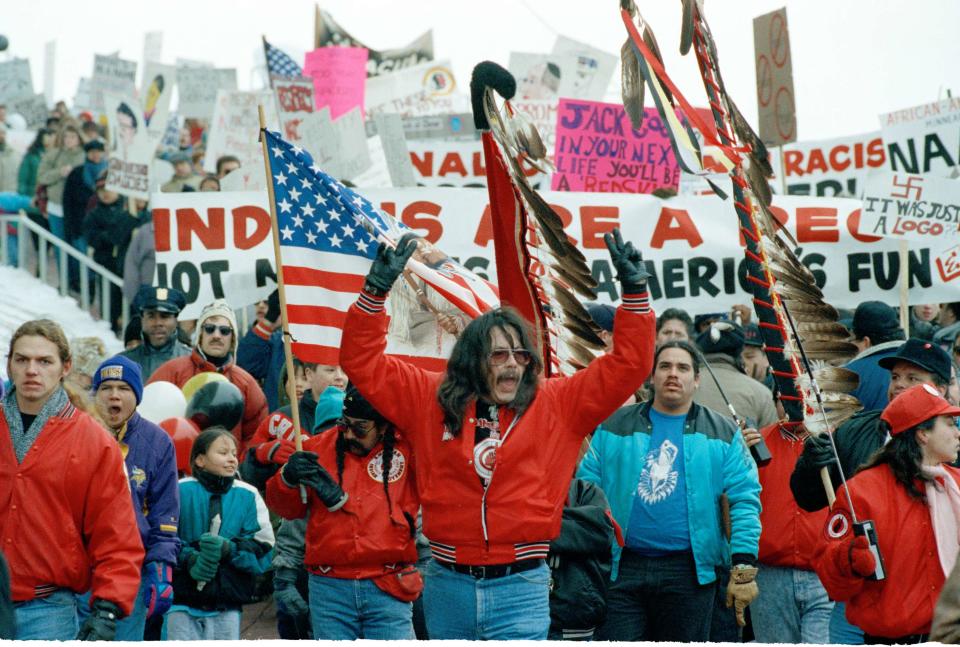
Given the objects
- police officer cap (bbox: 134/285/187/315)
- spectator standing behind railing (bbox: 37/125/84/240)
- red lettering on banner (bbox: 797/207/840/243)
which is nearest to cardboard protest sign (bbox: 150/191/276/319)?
police officer cap (bbox: 134/285/187/315)

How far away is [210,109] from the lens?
1869cm

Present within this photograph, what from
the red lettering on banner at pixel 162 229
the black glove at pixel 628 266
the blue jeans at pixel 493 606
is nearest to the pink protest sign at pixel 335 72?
the red lettering on banner at pixel 162 229

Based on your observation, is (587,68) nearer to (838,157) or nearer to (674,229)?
(838,157)

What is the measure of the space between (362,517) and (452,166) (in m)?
9.16

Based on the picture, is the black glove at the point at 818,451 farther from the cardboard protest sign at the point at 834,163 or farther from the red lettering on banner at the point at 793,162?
the red lettering on banner at the point at 793,162

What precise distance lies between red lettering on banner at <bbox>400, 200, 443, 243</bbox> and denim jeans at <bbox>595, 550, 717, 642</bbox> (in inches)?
185

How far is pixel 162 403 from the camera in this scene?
889cm

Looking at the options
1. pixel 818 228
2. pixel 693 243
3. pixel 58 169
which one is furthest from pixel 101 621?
pixel 58 169

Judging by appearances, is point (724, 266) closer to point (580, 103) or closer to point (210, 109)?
point (580, 103)

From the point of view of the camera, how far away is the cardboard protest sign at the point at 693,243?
11008mm

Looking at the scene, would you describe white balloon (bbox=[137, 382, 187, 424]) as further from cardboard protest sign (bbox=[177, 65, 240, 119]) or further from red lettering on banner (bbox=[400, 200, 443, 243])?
cardboard protest sign (bbox=[177, 65, 240, 119])

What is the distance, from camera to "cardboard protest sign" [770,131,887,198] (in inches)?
569

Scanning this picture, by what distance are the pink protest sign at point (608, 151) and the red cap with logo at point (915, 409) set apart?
6.81 meters

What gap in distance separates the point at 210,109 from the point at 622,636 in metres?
13.3
